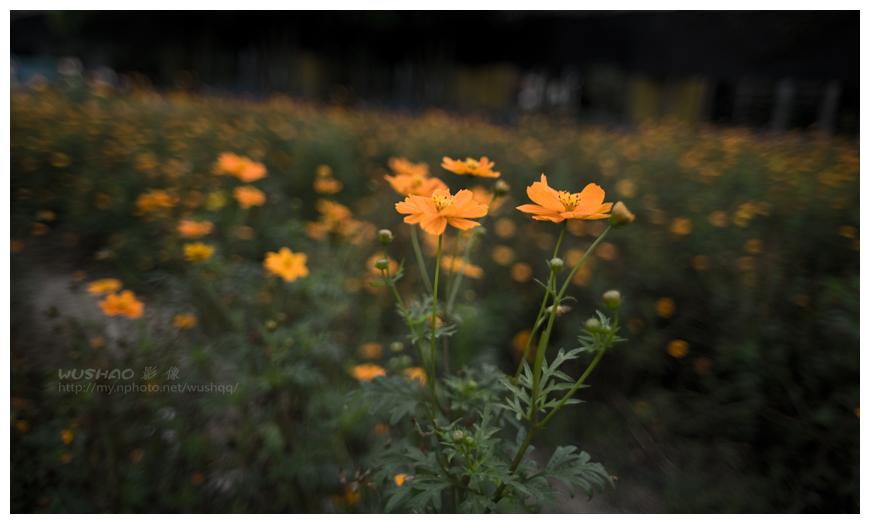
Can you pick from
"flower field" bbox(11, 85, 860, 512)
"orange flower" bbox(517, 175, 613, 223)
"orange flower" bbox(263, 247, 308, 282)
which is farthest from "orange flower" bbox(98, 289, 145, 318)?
"orange flower" bbox(517, 175, 613, 223)

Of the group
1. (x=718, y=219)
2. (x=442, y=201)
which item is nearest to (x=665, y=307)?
(x=718, y=219)

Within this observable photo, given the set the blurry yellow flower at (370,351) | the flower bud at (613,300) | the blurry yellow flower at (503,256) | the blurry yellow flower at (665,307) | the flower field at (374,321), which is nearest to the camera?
the flower bud at (613,300)

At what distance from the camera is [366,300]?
6.95 ft

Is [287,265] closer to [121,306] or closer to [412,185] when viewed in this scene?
[121,306]

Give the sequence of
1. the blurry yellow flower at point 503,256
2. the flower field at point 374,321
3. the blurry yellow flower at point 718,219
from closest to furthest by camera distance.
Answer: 1. the flower field at point 374,321
2. the blurry yellow flower at point 718,219
3. the blurry yellow flower at point 503,256

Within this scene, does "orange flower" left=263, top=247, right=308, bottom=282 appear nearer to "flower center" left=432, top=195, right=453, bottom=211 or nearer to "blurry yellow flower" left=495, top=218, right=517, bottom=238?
"flower center" left=432, top=195, right=453, bottom=211

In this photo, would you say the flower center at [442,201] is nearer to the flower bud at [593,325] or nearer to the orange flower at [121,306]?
the flower bud at [593,325]

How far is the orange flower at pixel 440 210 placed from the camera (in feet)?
2.11

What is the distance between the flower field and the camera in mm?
1215

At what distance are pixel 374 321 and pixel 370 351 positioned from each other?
0.84 ft

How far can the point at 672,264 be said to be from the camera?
2.17 meters

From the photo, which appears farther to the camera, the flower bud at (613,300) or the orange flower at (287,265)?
the orange flower at (287,265)

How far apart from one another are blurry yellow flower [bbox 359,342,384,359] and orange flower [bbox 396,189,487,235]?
44.1 inches

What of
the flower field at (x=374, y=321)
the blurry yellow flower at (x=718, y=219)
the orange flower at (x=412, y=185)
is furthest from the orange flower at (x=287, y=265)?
the blurry yellow flower at (x=718, y=219)
